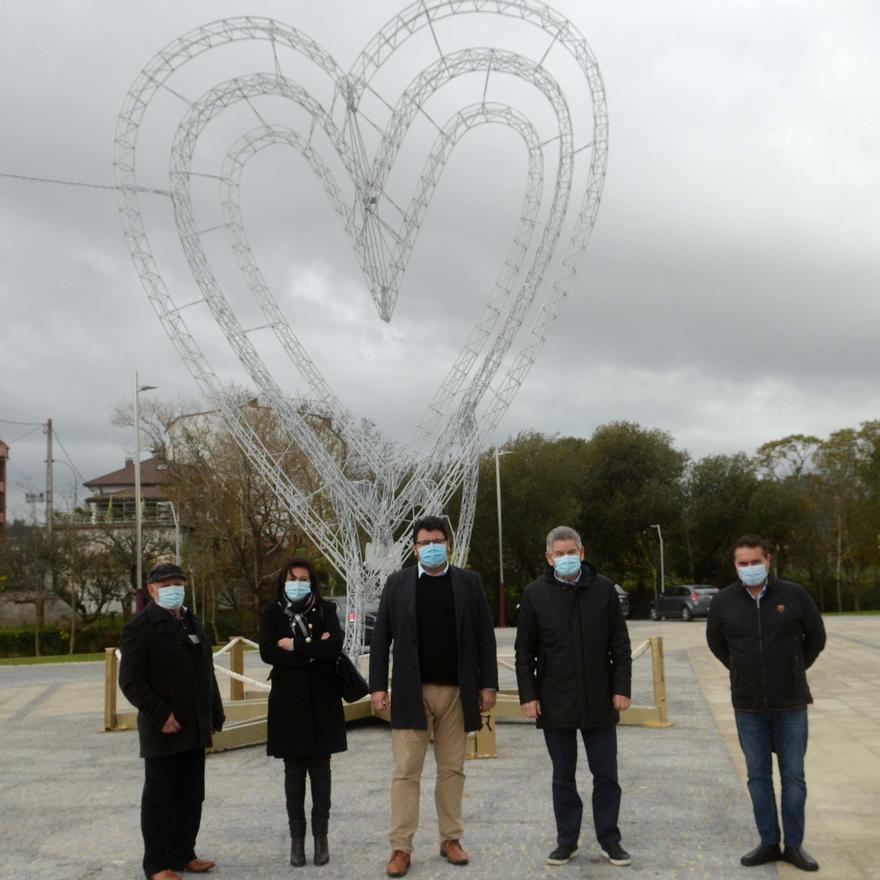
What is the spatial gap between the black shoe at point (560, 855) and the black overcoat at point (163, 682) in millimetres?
2008

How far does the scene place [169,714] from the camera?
19.4ft

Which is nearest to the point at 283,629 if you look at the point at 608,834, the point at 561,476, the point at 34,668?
the point at 608,834

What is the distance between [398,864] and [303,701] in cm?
104

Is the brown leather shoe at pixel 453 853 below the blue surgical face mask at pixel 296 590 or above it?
below

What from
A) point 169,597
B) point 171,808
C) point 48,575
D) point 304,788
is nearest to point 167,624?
point 169,597

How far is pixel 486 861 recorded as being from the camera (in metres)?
6.18

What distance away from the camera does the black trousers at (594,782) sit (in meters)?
6.08

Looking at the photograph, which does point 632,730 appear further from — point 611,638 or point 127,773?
point 611,638

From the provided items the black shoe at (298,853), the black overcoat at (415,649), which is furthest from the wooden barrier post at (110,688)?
the black overcoat at (415,649)

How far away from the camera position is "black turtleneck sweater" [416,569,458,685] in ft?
20.1

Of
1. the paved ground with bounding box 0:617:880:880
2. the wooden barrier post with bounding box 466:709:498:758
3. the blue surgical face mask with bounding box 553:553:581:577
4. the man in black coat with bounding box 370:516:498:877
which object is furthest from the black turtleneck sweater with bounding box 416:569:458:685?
the wooden barrier post with bounding box 466:709:498:758

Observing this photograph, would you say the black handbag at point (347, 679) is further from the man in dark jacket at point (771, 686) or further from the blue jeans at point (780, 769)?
the blue jeans at point (780, 769)

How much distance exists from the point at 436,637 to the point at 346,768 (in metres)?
4.16

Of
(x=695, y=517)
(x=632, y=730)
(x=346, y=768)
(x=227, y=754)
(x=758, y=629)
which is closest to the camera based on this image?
(x=758, y=629)
